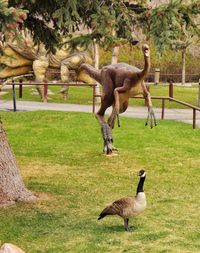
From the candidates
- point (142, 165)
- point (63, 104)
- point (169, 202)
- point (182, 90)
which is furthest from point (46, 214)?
point (182, 90)

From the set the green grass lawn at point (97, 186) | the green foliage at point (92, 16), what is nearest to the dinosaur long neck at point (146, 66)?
the green foliage at point (92, 16)

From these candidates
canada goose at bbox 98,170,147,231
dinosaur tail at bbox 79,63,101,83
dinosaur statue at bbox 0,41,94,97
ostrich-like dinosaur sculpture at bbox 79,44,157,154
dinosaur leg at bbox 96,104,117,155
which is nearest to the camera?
canada goose at bbox 98,170,147,231

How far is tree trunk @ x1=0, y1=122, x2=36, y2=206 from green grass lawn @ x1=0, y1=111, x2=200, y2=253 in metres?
0.19

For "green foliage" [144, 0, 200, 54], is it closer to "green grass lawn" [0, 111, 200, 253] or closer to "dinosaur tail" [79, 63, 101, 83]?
"green grass lawn" [0, 111, 200, 253]

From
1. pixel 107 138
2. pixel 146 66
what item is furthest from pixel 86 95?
pixel 146 66

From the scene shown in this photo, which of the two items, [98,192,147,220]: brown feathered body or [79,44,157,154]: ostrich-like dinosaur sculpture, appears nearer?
[98,192,147,220]: brown feathered body

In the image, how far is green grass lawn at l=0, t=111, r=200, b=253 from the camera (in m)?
7.88

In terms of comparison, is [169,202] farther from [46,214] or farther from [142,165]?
[142,165]

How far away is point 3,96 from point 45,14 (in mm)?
18843

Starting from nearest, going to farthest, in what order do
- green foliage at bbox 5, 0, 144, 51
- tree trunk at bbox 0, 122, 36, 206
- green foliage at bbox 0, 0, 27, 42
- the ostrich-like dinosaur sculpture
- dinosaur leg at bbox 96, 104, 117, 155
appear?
1. green foliage at bbox 0, 0, 27, 42
2. green foliage at bbox 5, 0, 144, 51
3. tree trunk at bbox 0, 122, 36, 206
4. the ostrich-like dinosaur sculpture
5. dinosaur leg at bbox 96, 104, 117, 155

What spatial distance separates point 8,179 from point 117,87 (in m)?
3.79

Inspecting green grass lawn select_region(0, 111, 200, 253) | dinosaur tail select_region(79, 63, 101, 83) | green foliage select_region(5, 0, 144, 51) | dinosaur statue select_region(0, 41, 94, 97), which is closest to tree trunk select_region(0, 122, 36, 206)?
green grass lawn select_region(0, 111, 200, 253)

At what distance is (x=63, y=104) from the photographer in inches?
1000

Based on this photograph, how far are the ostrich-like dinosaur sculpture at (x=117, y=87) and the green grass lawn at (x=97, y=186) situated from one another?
2.85 ft
